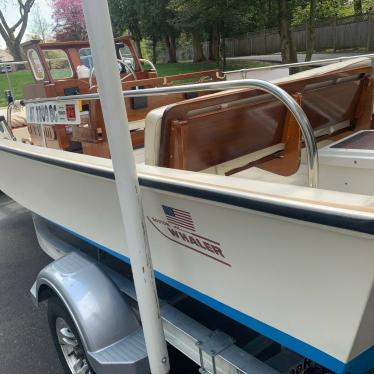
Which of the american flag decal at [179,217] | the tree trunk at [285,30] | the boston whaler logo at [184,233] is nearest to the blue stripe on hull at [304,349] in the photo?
the boston whaler logo at [184,233]

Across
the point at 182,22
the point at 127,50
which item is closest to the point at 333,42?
the point at 182,22

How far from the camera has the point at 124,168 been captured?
167 centimetres

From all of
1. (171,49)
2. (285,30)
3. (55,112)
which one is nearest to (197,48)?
(171,49)

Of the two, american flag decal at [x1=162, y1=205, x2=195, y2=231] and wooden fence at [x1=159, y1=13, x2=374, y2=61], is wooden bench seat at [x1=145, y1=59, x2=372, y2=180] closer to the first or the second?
american flag decal at [x1=162, y1=205, x2=195, y2=231]

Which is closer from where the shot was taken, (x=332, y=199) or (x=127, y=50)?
(x=332, y=199)

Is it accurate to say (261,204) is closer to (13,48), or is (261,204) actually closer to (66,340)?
(66,340)

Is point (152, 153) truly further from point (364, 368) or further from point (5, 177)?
point (5, 177)

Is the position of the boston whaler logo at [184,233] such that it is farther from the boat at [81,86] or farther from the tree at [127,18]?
the tree at [127,18]

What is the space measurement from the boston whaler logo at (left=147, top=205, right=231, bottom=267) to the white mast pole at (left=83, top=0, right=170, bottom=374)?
0.16 meters

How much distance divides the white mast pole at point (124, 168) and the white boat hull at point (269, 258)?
18 centimetres

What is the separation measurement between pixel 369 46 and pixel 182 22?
9935 mm

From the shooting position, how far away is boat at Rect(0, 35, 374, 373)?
1.36 meters

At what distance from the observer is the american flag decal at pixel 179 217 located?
177 centimetres

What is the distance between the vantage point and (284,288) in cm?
153
